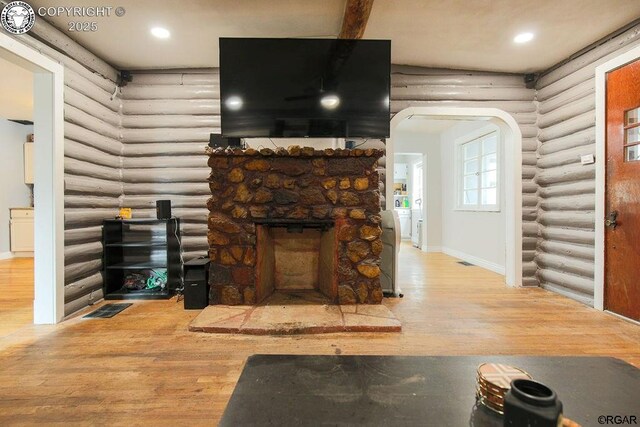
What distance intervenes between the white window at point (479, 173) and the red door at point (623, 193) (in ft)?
6.21

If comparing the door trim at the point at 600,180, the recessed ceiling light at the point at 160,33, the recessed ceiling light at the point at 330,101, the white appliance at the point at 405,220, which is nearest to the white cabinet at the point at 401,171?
the white appliance at the point at 405,220

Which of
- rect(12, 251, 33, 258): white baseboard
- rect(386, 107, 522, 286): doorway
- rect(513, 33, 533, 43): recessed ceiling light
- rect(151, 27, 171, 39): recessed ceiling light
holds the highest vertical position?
rect(513, 33, 533, 43): recessed ceiling light

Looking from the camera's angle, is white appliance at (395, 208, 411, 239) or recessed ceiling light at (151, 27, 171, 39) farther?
white appliance at (395, 208, 411, 239)

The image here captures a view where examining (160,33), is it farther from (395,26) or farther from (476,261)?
(476,261)

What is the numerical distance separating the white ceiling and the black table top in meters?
4.67

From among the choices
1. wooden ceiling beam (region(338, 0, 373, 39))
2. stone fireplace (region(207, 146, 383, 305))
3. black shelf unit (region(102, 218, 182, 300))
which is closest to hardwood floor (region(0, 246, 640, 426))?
black shelf unit (region(102, 218, 182, 300))

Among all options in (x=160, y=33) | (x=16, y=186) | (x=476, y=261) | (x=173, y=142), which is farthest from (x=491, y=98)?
(x=16, y=186)

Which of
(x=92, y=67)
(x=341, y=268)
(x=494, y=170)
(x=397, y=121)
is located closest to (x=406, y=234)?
(x=494, y=170)

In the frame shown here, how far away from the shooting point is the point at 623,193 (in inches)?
110

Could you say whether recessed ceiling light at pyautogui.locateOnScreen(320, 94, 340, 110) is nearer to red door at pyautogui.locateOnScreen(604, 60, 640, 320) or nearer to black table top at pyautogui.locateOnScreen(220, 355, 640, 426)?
black table top at pyautogui.locateOnScreen(220, 355, 640, 426)

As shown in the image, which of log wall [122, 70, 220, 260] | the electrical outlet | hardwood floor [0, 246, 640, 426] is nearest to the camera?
hardwood floor [0, 246, 640, 426]

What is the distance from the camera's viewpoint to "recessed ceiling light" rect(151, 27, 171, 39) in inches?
113

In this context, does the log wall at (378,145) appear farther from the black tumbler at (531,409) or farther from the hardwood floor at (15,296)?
the black tumbler at (531,409)

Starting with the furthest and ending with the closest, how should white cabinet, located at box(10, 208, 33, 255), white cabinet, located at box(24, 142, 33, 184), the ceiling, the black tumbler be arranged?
1. white cabinet, located at box(24, 142, 33, 184)
2. white cabinet, located at box(10, 208, 33, 255)
3. the ceiling
4. the black tumbler
